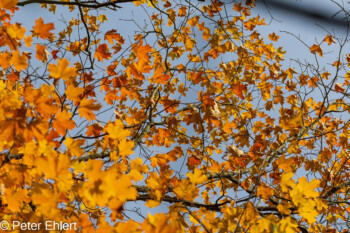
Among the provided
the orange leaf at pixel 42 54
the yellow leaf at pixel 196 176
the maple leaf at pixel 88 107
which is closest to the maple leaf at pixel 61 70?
the maple leaf at pixel 88 107

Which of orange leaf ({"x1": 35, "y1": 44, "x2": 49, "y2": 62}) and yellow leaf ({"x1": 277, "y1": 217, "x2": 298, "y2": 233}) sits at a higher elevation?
orange leaf ({"x1": 35, "y1": 44, "x2": 49, "y2": 62})

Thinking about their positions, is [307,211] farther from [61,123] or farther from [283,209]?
[61,123]

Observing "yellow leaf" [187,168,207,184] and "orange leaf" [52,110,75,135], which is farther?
"yellow leaf" [187,168,207,184]

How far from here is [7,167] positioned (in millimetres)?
2332

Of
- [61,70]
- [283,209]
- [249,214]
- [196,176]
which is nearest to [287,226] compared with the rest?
[249,214]

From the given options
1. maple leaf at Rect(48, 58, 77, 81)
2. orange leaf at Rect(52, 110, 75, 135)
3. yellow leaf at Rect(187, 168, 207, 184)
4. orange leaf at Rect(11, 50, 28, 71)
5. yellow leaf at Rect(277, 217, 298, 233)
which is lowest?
yellow leaf at Rect(277, 217, 298, 233)

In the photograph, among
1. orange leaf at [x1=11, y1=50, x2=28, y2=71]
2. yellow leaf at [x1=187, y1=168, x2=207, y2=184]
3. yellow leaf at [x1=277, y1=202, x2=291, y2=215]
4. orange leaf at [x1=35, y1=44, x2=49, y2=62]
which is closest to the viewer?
yellow leaf at [x1=187, y1=168, x2=207, y2=184]

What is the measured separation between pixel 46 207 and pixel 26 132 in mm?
414

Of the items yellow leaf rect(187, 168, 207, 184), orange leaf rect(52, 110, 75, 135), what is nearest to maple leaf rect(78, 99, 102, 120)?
orange leaf rect(52, 110, 75, 135)

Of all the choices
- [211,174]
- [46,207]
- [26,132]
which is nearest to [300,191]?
[211,174]

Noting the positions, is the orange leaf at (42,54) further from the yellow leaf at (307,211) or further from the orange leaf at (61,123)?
the yellow leaf at (307,211)

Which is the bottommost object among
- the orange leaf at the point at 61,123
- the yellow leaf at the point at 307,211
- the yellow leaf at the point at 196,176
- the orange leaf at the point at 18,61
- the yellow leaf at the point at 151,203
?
the yellow leaf at the point at 307,211

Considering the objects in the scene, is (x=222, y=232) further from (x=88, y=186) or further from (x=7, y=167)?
(x=7, y=167)

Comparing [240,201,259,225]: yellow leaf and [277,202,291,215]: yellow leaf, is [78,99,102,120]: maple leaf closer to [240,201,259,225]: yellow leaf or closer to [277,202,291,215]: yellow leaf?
[240,201,259,225]: yellow leaf
